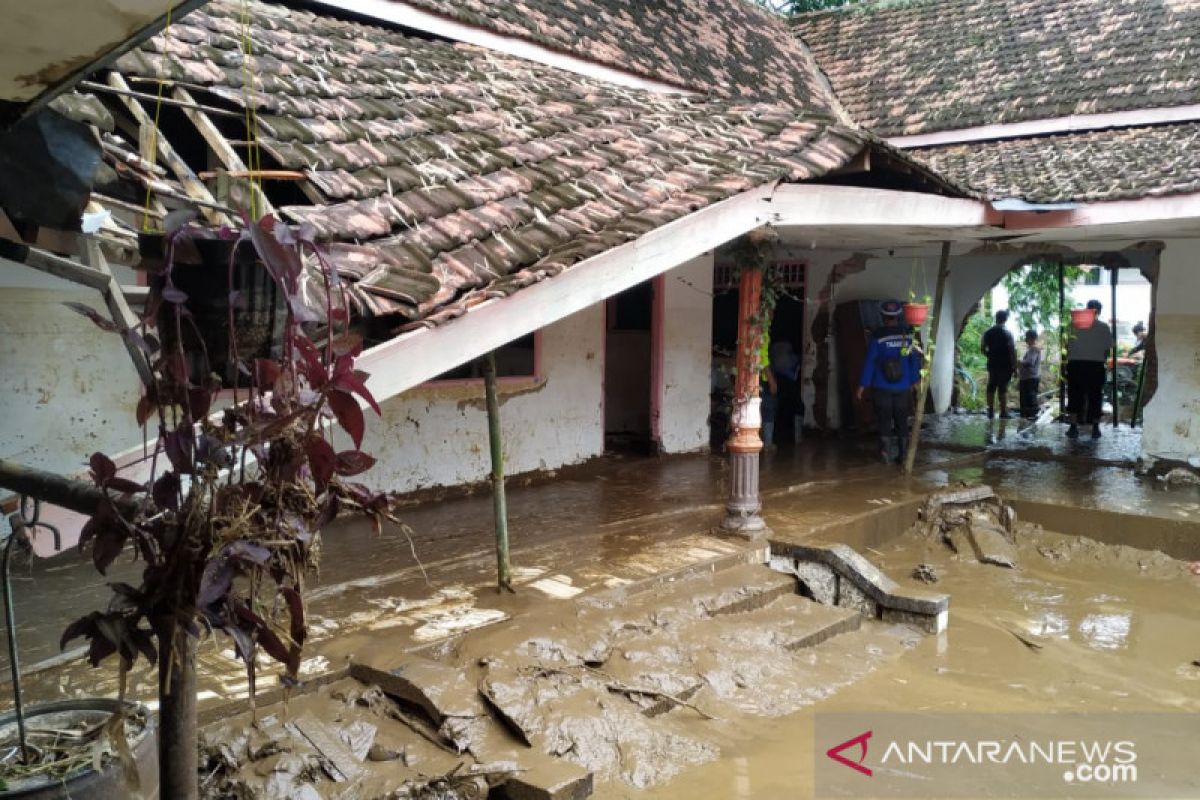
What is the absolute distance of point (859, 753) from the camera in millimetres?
4973

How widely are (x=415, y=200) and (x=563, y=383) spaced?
5.03 metres

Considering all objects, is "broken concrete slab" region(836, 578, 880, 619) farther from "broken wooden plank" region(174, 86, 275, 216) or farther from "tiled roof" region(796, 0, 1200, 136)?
"tiled roof" region(796, 0, 1200, 136)

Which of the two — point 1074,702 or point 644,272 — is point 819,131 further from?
point 1074,702

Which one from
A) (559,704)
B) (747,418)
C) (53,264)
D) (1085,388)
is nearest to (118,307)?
(53,264)

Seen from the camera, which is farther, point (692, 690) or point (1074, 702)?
point (1074, 702)

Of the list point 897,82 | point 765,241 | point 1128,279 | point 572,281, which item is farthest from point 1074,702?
point 1128,279

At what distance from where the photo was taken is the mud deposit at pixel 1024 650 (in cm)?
480

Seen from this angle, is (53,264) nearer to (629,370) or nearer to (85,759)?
(85,759)

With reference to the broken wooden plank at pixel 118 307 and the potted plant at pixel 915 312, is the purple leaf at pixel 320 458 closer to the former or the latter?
the broken wooden plank at pixel 118 307

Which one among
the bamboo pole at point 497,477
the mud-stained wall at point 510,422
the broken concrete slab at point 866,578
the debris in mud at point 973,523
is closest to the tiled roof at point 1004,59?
the debris in mud at point 973,523

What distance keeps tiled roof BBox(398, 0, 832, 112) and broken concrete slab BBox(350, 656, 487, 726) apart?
19.8 feet

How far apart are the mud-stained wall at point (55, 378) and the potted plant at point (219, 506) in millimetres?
4512

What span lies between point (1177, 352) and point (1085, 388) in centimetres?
287

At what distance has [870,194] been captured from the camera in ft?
23.2
